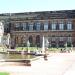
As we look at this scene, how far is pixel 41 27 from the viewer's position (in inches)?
2527

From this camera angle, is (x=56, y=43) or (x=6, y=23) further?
(x=6, y=23)

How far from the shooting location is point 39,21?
210 ft

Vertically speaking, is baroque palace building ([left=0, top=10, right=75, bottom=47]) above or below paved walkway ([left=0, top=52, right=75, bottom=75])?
above

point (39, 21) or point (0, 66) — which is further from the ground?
point (39, 21)

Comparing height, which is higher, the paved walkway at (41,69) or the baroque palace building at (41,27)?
the baroque palace building at (41,27)

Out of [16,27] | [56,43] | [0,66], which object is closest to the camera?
[0,66]

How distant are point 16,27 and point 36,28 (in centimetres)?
462

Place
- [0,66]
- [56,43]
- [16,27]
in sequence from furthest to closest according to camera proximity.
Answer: [16,27], [56,43], [0,66]

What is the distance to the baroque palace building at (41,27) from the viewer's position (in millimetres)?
62344

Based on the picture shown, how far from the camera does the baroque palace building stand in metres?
62.3

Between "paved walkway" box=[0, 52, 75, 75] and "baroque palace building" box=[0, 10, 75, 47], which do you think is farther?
"baroque palace building" box=[0, 10, 75, 47]

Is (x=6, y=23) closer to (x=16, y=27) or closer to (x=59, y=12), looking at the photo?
(x=16, y=27)

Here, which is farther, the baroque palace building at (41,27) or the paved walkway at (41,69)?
the baroque palace building at (41,27)

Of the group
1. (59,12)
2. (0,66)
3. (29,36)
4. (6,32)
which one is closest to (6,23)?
(6,32)
